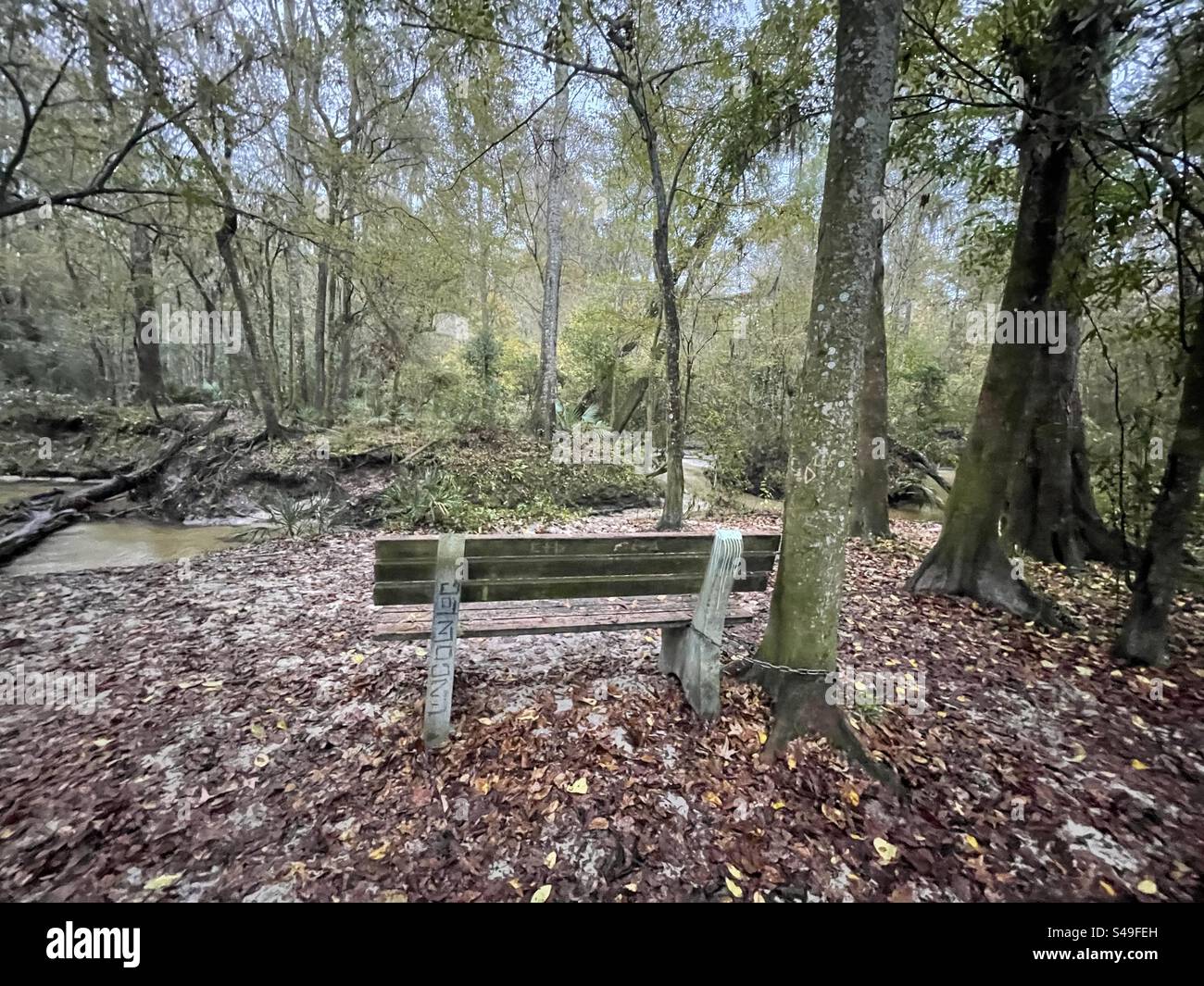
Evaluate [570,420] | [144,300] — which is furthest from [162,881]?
[144,300]

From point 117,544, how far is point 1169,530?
480 inches

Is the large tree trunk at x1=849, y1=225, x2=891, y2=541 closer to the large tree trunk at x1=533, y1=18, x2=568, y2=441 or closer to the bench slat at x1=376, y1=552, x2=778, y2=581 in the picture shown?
the bench slat at x1=376, y1=552, x2=778, y2=581

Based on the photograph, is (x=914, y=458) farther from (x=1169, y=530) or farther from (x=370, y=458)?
(x=370, y=458)

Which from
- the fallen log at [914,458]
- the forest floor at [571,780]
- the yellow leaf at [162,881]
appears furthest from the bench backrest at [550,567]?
the fallen log at [914,458]

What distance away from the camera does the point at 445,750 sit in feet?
8.91

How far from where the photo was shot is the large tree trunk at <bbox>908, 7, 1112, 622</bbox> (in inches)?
187

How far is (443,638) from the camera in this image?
264 cm

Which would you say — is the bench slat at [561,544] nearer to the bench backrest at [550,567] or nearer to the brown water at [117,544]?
the bench backrest at [550,567]

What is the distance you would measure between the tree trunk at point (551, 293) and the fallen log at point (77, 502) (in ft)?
26.7

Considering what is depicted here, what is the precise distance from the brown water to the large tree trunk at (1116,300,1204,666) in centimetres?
1020

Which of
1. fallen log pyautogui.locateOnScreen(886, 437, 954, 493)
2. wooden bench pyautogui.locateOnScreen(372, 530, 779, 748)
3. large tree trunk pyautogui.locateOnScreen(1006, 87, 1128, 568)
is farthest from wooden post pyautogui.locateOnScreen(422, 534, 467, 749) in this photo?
fallen log pyautogui.locateOnScreen(886, 437, 954, 493)
